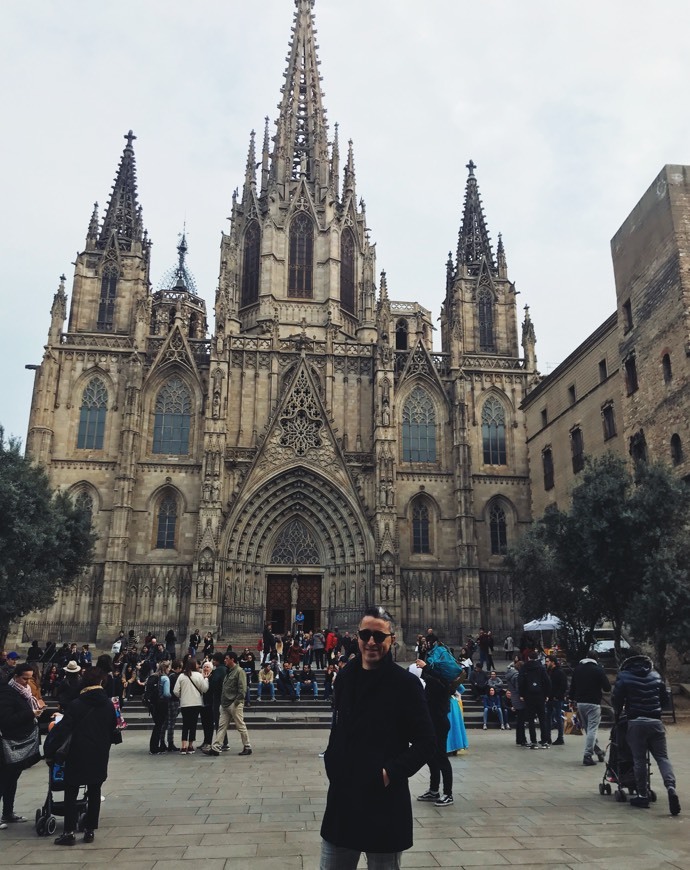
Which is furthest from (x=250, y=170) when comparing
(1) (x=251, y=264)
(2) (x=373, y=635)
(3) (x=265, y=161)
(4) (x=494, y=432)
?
(2) (x=373, y=635)

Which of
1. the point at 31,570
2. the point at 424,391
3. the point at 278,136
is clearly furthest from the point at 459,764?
the point at 278,136

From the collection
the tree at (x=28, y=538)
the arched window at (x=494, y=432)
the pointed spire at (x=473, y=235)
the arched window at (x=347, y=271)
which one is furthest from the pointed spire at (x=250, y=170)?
the tree at (x=28, y=538)

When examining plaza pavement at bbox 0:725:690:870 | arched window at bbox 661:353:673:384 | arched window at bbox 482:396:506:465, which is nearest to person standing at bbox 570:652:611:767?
plaza pavement at bbox 0:725:690:870

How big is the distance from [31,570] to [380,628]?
79.1 ft

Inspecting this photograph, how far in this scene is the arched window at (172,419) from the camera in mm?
37719

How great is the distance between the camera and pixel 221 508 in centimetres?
3500

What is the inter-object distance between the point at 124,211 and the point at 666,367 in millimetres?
33481

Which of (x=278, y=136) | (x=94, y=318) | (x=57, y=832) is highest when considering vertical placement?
(x=278, y=136)

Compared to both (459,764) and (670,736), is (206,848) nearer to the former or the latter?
(459,764)

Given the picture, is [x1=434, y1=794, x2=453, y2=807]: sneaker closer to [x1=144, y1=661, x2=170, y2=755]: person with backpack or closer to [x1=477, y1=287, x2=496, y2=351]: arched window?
[x1=144, y1=661, x2=170, y2=755]: person with backpack

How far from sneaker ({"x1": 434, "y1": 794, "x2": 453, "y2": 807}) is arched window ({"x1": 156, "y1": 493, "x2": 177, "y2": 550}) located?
2900 centimetres

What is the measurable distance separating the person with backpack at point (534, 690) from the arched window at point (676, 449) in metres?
13.9

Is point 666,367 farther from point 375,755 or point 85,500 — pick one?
point 85,500

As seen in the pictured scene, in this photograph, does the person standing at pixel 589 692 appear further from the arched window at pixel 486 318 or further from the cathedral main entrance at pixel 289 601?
the arched window at pixel 486 318
